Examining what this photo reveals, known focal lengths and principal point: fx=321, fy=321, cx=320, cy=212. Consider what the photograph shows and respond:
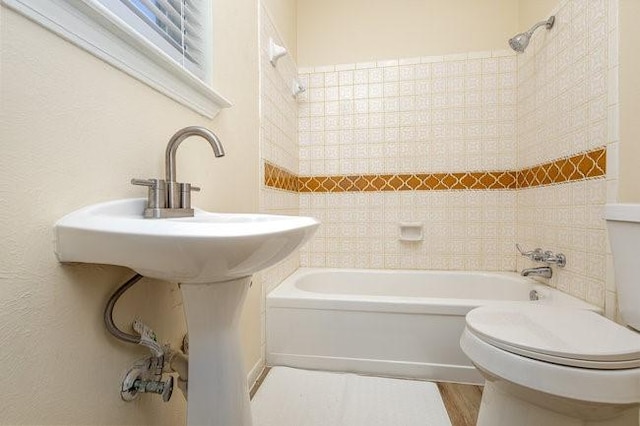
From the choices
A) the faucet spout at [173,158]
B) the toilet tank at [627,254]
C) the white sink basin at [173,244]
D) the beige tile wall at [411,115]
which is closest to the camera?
the white sink basin at [173,244]

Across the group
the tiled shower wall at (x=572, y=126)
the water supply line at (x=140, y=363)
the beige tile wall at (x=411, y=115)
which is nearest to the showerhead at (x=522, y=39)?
the tiled shower wall at (x=572, y=126)

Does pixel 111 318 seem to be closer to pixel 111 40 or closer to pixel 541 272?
pixel 111 40

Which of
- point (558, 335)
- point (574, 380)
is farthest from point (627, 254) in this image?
point (574, 380)

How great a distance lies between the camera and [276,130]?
1.79 meters

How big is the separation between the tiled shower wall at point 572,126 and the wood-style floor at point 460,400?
626mm

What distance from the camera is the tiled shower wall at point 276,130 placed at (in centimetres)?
158

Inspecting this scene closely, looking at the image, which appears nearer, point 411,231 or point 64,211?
point 64,211

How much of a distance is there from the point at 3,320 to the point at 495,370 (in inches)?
42.1

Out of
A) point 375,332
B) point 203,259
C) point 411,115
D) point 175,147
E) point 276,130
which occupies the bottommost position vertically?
point 375,332

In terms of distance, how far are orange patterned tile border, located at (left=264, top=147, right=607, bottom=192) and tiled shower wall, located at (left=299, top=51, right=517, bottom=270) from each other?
4 centimetres

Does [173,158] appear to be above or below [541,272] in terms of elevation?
above

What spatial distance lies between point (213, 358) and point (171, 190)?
386 mm

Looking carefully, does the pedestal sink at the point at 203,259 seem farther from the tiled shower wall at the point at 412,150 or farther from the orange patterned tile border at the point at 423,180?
the tiled shower wall at the point at 412,150

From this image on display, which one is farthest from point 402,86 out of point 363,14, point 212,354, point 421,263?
point 212,354
